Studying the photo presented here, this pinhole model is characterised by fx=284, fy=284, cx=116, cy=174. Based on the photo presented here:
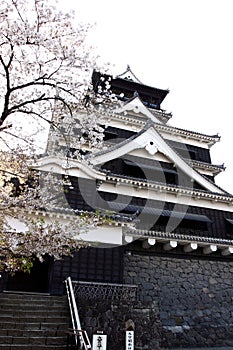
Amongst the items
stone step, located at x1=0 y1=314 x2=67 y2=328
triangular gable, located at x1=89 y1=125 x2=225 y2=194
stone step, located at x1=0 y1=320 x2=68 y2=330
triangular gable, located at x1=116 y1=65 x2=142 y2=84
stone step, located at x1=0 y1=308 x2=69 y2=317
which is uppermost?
triangular gable, located at x1=116 y1=65 x2=142 y2=84

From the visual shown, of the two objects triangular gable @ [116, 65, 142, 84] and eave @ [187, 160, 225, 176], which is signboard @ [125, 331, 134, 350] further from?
triangular gable @ [116, 65, 142, 84]

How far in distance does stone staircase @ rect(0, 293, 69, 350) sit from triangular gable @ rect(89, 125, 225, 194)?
23.3ft

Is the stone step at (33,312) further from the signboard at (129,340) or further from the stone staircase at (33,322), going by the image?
the signboard at (129,340)

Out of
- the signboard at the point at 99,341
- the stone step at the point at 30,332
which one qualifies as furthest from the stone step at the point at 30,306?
the signboard at the point at 99,341

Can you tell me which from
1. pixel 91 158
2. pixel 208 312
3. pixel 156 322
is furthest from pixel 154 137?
pixel 156 322

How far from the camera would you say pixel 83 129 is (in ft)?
20.0

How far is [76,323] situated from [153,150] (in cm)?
948

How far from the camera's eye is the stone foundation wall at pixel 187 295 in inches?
380

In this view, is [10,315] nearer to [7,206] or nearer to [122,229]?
[7,206]

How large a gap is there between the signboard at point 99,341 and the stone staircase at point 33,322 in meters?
0.69

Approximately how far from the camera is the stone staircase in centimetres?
613

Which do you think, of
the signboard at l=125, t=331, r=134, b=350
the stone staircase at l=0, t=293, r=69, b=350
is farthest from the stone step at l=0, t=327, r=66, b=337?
the signboard at l=125, t=331, r=134, b=350

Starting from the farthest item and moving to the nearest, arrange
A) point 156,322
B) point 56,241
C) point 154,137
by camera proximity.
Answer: point 154,137 → point 156,322 → point 56,241

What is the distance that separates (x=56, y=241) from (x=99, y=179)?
5.60 metres
